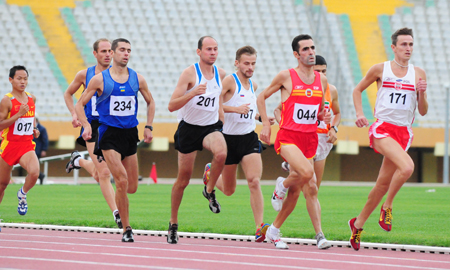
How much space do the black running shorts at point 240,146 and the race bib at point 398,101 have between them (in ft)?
5.82

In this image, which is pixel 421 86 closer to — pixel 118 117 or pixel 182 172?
pixel 182 172

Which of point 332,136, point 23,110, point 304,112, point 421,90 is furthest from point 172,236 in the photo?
point 23,110

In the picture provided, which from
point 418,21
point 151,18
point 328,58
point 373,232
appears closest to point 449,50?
point 418,21

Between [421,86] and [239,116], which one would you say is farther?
[239,116]

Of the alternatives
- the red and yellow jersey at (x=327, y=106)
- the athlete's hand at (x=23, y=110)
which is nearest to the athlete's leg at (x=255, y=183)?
the red and yellow jersey at (x=327, y=106)

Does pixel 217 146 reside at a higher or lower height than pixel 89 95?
lower

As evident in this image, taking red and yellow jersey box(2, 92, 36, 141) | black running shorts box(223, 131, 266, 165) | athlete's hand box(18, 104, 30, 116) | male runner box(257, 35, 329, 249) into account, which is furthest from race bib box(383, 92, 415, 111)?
red and yellow jersey box(2, 92, 36, 141)

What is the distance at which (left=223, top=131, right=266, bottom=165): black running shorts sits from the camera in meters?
8.88

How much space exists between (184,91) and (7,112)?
3415 mm

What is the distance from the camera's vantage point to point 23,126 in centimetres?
1074

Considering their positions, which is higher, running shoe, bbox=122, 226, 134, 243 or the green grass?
the green grass

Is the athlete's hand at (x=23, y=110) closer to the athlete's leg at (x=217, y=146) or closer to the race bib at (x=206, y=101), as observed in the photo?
the race bib at (x=206, y=101)

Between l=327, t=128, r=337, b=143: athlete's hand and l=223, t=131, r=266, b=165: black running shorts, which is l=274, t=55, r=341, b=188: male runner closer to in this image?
l=327, t=128, r=337, b=143: athlete's hand

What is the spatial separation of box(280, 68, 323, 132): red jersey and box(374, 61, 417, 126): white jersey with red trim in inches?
27.7
